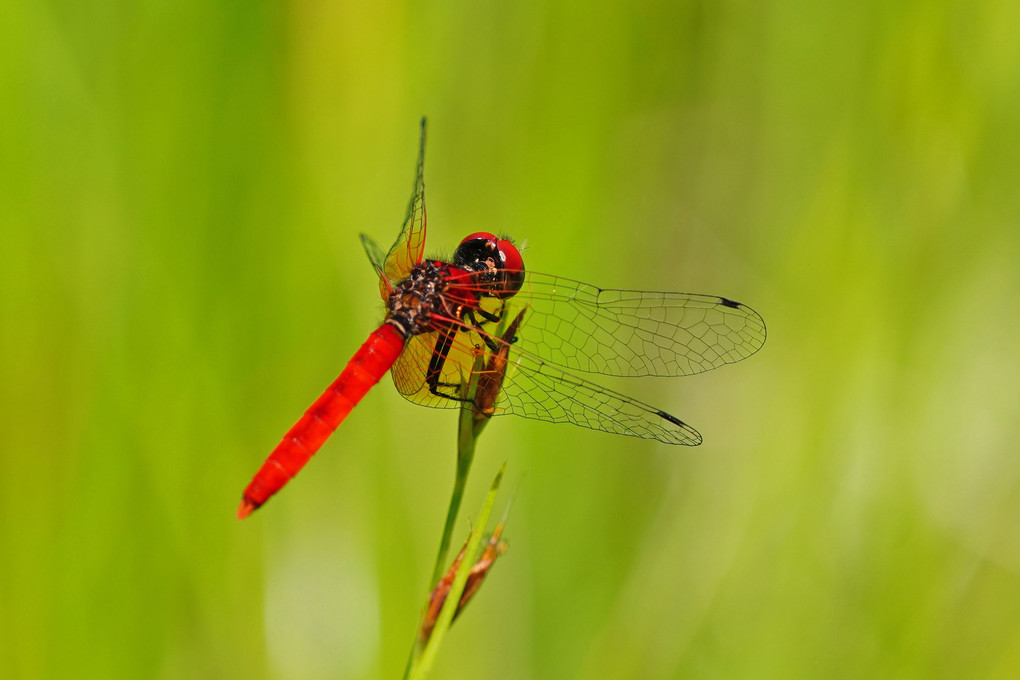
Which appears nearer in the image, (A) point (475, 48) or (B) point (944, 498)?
(B) point (944, 498)

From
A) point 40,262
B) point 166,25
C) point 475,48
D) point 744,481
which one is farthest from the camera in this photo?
point 475,48

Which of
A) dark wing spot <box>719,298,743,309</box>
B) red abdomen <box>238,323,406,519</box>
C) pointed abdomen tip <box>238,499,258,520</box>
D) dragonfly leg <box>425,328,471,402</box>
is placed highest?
dark wing spot <box>719,298,743,309</box>

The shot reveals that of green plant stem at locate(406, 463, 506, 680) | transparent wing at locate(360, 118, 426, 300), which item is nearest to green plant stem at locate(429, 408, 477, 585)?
green plant stem at locate(406, 463, 506, 680)

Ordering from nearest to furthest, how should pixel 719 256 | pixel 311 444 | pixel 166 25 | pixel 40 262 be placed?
pixel 311 444 < pixel 40 262 < pixel 166 25 < pixel 719 256

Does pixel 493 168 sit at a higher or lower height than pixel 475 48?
lower

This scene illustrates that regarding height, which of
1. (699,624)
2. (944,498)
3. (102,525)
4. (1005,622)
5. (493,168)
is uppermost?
(493,168)

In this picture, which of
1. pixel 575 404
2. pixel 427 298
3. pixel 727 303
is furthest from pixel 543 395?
pixel 727 303

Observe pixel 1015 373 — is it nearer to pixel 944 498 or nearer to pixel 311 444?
pixel 944 498

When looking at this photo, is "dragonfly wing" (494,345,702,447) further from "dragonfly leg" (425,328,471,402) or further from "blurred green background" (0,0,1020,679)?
"blurred green background" (0,0,1020,679)

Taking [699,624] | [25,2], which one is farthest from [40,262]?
[699,624]

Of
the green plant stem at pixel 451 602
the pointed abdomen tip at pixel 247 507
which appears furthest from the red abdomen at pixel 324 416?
the green plant stem at pixel 451 602
